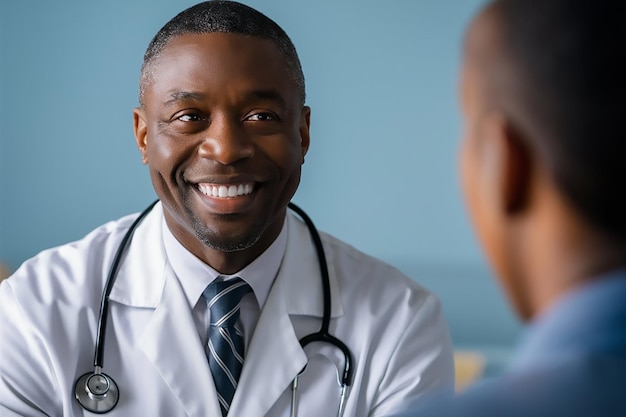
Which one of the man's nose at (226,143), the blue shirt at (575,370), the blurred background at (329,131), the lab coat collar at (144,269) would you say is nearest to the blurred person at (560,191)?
the blue shirt at (575,370)

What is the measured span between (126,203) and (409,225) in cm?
102

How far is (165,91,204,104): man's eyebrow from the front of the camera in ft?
3.98

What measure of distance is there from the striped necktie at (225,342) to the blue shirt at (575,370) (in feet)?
2.47

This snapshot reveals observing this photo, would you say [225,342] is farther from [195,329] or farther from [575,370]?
[575,370]

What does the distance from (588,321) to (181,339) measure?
827 mm

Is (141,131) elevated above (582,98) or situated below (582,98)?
above

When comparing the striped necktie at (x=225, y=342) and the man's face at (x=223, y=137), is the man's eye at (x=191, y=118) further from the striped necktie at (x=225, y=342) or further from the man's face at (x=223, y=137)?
the striped necktie at (x=225, y=342)

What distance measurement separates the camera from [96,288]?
1280 millimetres

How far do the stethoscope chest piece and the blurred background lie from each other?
1.90m

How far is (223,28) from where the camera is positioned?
124 centimetres

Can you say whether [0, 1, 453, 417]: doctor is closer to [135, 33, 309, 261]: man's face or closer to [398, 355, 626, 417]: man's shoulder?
[135, 33, 309, 261]: man's face

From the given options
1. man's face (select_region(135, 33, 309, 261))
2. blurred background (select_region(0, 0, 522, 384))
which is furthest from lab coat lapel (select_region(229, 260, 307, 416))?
blurred background (select_region(0, 0, 522, 384))

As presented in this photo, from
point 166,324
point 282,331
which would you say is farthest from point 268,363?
point 166,324

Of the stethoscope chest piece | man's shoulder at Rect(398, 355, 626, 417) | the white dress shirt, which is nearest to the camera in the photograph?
man's shoulder at Rect(398, 355, 626, 417)
